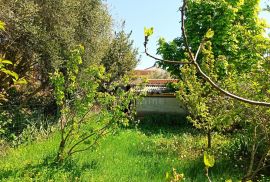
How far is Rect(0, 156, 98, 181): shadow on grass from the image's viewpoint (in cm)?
846

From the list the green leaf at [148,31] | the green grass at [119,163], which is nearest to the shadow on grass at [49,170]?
the green grass at [119,163]

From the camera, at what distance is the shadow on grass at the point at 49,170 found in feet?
27.8

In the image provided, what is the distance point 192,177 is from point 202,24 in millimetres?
14554

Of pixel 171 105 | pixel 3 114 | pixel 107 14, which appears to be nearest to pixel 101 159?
pixel 3 114

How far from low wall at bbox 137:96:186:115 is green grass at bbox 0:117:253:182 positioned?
8.63 metres

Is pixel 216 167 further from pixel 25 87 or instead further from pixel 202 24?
pixel 202 24

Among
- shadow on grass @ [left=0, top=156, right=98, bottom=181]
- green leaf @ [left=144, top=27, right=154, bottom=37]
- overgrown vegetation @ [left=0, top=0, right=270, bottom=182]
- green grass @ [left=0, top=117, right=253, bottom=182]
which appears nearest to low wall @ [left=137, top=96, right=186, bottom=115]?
overgrown vegetation @ [left=0, top=0, right=270, bottom=182]

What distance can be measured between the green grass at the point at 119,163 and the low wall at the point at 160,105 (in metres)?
8.63

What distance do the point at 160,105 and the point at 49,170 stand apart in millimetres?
14050

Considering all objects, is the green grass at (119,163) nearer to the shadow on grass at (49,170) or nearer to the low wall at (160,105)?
the shadow on grass at (49,170)

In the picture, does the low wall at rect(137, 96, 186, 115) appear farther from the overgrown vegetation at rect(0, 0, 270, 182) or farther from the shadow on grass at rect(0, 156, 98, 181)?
the shadow on grass at rect(0, 156, 98, 181)

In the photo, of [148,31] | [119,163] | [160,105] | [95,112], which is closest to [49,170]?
[119,163]

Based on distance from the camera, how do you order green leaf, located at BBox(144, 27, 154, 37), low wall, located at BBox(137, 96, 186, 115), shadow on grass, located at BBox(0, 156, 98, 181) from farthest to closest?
low wall, located at BBox(137, 96, 186, 115)
shadow on grass, located at BBox(0, 156, 98, 181)
green leaf, located at BBox(144, 27, 154, 37)

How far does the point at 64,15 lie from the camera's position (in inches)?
547
